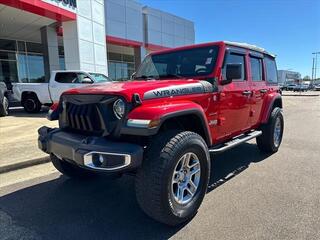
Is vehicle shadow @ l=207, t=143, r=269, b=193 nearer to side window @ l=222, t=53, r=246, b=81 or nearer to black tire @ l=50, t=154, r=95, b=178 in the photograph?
side window @ l=222, t=53, r=246, b=81

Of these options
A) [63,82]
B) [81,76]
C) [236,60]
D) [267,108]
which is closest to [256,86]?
[267,108]

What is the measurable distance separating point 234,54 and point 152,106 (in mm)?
2162

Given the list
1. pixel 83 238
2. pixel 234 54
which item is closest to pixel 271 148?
pixel 234 54

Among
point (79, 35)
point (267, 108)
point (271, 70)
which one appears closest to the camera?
point (267, 108)

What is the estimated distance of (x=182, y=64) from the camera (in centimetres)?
452

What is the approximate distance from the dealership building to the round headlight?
36.3 feet

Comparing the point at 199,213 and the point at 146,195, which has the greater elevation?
the point at 146,195

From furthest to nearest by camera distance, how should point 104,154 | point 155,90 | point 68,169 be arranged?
point 68,169, point 155,90, point 104,154

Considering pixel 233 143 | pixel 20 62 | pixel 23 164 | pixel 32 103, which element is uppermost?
pixel 20 62

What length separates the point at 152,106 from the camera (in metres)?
3.12

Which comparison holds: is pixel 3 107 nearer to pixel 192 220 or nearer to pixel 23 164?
pixel 23 164

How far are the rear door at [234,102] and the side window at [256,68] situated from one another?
0.36 meters

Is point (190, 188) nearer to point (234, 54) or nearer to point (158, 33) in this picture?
point (234, 54)

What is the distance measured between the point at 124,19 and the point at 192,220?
21.4 m
